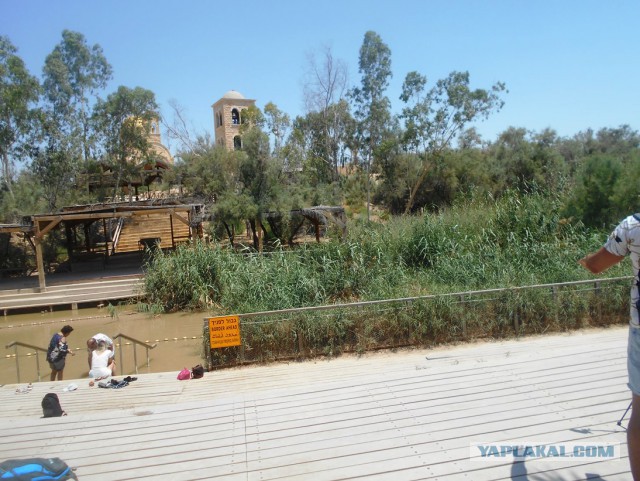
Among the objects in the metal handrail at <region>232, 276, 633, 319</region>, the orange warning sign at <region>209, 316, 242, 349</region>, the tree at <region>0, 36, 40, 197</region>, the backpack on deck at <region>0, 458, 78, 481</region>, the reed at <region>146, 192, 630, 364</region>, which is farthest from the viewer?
the tree at <region>0, 36, 40, 197</region>

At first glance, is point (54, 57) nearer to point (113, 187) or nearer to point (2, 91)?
point (2, 91)

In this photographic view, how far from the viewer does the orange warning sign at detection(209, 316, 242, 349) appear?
22.0ft

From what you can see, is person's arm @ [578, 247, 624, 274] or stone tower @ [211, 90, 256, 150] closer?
person's arm @ [578, 247, 624, 274]

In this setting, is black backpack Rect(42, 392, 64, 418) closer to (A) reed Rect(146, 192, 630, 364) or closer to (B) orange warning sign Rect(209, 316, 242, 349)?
(B) orange warning sign Rect(209, 316, 242, 349)

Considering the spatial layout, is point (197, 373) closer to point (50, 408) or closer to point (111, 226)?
point (50, 408)

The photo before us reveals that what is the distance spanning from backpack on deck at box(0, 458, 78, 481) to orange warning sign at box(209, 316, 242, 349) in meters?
3.85

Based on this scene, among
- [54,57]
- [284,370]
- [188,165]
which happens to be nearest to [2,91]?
[54,57]

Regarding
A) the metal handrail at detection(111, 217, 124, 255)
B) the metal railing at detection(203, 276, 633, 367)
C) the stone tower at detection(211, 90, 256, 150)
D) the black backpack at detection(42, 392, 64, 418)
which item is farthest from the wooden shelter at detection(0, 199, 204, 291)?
the stone tower at detection(211, 90, 256, 150)

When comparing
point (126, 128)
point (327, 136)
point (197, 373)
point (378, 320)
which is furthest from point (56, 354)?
point (327, 136)

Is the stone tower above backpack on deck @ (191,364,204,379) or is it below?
above

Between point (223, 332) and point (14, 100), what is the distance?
2246cm

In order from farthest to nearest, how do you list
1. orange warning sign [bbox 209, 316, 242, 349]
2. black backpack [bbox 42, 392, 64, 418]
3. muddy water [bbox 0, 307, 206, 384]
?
muddy water [bbox 0, 307, 206, 384] < orange warning sign [bbox 209, 316, 242, 349] < black backpack [bbox 42, 392, 64, 418]

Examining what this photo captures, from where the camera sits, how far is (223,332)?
6.72 meters

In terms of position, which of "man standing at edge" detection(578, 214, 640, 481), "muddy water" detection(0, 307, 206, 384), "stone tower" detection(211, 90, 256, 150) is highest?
"stone tower" detection(211, 90, 256, 150)
